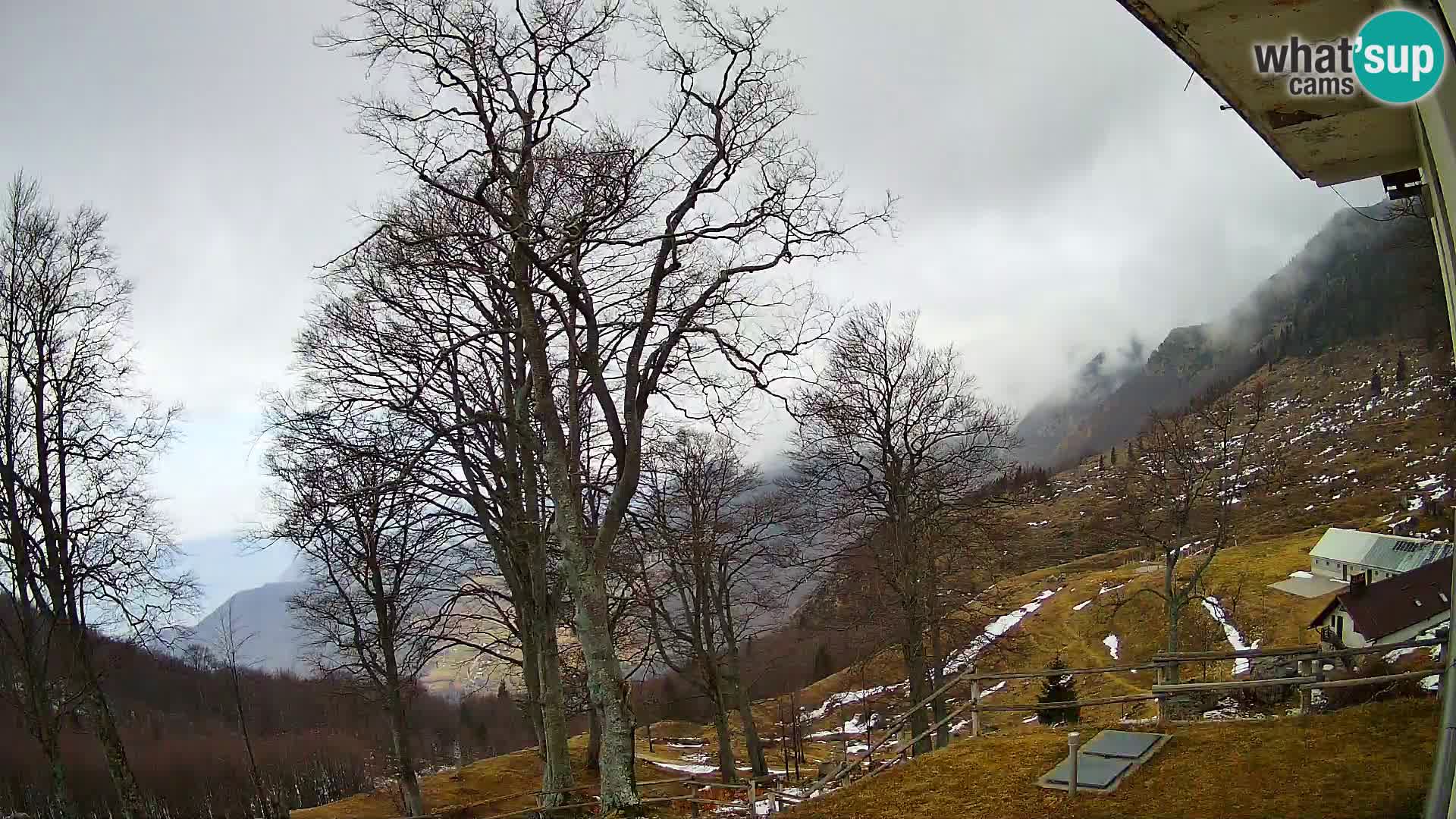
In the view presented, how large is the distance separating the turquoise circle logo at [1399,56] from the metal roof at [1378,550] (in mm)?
56261

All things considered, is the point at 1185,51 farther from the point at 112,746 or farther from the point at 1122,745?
the point at 112,746

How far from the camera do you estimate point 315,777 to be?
40906 millimetres

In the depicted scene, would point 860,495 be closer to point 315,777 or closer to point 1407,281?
point 1407,281

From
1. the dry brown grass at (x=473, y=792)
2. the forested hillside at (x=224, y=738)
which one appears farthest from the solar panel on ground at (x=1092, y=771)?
the forested hillside at (x=224, y=738)

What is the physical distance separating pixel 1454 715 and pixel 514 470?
13.5 metres

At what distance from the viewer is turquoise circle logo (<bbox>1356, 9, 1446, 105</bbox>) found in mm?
3264

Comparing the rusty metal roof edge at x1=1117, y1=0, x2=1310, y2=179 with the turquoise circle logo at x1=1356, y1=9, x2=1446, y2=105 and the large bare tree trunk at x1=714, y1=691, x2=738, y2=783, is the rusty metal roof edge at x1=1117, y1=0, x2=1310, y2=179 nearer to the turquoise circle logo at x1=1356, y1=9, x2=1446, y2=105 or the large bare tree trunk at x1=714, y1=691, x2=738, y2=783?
the turquoise circle logo at x1=1356, y1=9, x2=1446, y2=105

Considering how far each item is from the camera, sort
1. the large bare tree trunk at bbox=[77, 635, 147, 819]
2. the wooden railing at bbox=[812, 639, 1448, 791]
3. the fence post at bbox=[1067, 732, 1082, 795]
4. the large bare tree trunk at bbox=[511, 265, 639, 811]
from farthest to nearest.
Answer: the large bare tree trunk at bbox=[77, 635, 147, 819] → the large bare tree trunk at bbox=[511, 265, 639, 811] → the wooden railing at bbox=[812, 639, 1448, 791] → the fence post at bbox=[1067, 732, 1082, 795]

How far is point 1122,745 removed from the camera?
8891mm

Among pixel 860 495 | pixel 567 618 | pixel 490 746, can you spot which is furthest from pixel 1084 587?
pixel 567 618

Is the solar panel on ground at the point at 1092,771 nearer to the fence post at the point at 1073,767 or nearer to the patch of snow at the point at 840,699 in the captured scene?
the fence post at the point at 1073,767

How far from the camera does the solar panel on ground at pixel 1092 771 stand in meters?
7.96

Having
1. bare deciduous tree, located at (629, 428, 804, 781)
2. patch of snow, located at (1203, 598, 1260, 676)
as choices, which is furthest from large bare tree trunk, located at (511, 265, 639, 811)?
patch of snow, located at (1203, 598, 1260, 676)

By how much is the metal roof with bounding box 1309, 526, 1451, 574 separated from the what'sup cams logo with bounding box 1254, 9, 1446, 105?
55930 mm
